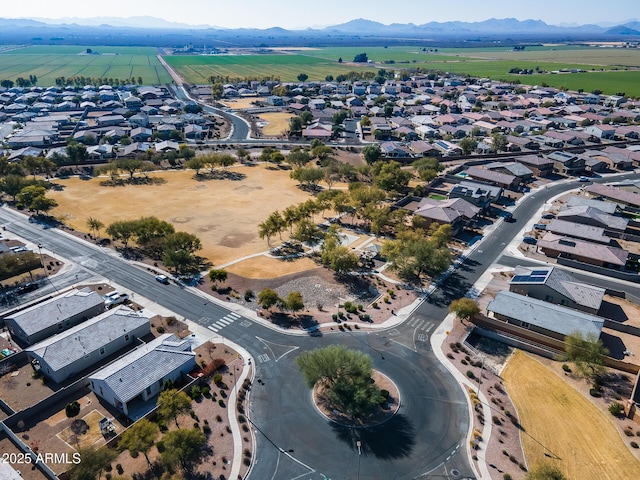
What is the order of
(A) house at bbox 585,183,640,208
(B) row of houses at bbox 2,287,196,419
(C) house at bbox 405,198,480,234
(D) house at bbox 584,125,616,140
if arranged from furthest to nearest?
(D) house at bbox 584,125,616,140 → (A) house at bbox 585,183,640,208 → (C) house at bbox 405,198,480,234 → (B) row of houses at bbox 2,287,196,419

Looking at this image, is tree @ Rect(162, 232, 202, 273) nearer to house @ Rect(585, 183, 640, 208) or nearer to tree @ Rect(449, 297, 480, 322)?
tree @ Rect(449, 297, 480, 322)

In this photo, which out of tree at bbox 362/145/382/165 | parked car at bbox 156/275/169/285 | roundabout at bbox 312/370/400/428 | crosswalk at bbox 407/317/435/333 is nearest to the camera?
roundabout at bbox 312/370/400/428

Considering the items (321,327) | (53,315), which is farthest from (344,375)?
(53,315)

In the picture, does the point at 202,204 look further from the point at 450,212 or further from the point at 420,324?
the point at 420,324

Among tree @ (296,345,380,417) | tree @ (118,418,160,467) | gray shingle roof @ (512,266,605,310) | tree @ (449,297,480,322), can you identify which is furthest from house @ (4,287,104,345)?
gray shingle roof @ (512,266,605,310)

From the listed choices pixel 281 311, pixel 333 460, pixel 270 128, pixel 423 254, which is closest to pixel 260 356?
pixel 281 311

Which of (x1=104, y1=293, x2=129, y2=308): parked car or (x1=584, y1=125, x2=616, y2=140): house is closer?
(x1=104, y1=293, x2=129, y2=308): parked car

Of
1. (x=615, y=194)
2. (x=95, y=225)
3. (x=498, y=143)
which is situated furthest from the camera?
(x=498, y=143)
